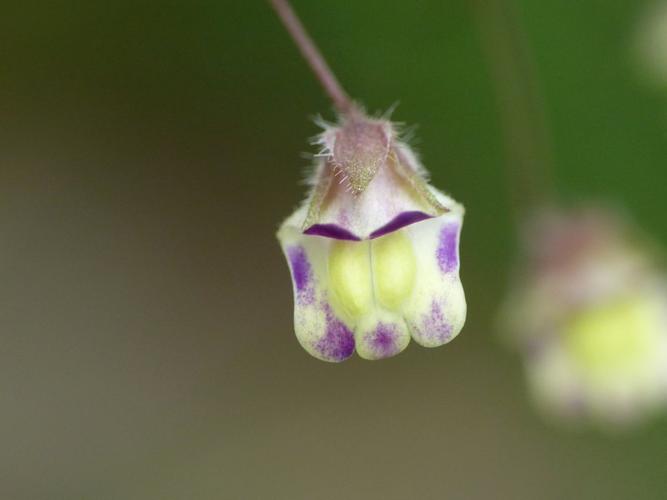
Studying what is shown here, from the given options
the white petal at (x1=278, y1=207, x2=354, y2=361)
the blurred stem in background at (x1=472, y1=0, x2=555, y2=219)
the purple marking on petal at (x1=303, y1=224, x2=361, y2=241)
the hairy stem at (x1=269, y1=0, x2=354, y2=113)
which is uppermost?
the blurred stem in background at (x1=472, y1=0, x2=555, y2=219)

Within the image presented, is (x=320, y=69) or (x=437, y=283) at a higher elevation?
(x=320, y=69)

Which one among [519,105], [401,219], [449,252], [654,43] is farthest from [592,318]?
[401,219]

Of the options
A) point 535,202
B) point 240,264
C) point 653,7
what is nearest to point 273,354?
point 240,264

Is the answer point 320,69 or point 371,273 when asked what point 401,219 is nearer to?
point 371,273

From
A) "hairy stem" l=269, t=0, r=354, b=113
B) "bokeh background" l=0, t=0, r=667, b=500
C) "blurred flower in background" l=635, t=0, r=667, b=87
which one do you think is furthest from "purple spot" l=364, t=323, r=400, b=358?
"bokeh background" l=0, t=0, r=667, b=500

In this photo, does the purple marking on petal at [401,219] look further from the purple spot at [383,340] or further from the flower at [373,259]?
the purple spot at [383,340]

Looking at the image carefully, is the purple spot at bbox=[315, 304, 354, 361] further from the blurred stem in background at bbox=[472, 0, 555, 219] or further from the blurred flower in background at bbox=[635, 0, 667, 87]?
the blurred flower in background at bbox=[635, 0, 667, 87]

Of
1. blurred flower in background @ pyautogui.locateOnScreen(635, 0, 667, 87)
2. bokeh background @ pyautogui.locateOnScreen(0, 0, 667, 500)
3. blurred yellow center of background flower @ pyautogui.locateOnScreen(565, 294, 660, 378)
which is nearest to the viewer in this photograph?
blurred yellow center of background flower @ pyautogui.locateOnScreen(565, 294, 660, 378)
